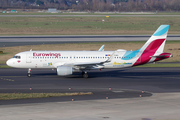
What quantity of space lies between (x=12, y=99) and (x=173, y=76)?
81.6 feet

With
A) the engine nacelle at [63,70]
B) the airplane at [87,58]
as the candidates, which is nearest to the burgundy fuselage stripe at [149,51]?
the airplane at [87,58]

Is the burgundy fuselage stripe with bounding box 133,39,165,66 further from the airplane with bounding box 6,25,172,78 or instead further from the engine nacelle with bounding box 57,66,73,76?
the engine nacelle with bounding box 57,66,73,76

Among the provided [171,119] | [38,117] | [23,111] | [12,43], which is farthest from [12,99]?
[12,43]

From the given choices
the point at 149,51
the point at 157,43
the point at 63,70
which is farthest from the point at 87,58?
the point at 157,43

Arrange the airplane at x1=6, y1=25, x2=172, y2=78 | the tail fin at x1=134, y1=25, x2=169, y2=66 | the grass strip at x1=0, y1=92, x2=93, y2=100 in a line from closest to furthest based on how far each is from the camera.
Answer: the grass strip at x1=0, y1=92, x2=93, y2=100 → the airplane at x1=6, y1=25, x2=172, y2=78 → the tail fin at x1=134, y1=25, x2=169, y2=66

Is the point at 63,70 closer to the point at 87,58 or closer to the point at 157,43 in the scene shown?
the point at 87,58

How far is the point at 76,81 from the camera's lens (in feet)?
125

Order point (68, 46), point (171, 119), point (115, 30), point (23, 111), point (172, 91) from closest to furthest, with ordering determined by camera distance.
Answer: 1. point (171, 119)
2. point (23, 111)
3. point (172, 91)
4. point (68, 46)
5. point (115, 30)

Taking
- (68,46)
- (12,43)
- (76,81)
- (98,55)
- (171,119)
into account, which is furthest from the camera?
(12,43)

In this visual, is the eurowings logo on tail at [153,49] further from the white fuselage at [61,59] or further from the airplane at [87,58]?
the white fuselage at [61,59]

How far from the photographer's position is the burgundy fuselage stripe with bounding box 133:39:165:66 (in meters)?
41.3

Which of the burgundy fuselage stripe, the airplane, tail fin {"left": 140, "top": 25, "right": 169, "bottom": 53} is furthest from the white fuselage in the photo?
tail fin {"left": 140, "top": 25, "right": 169, "bottom": 53}

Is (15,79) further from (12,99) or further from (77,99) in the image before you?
(77,99)

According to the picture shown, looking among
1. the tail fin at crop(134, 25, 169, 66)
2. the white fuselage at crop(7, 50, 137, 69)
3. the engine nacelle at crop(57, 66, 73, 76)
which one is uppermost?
the tail fin at crop(134, 25, 169, 66)
